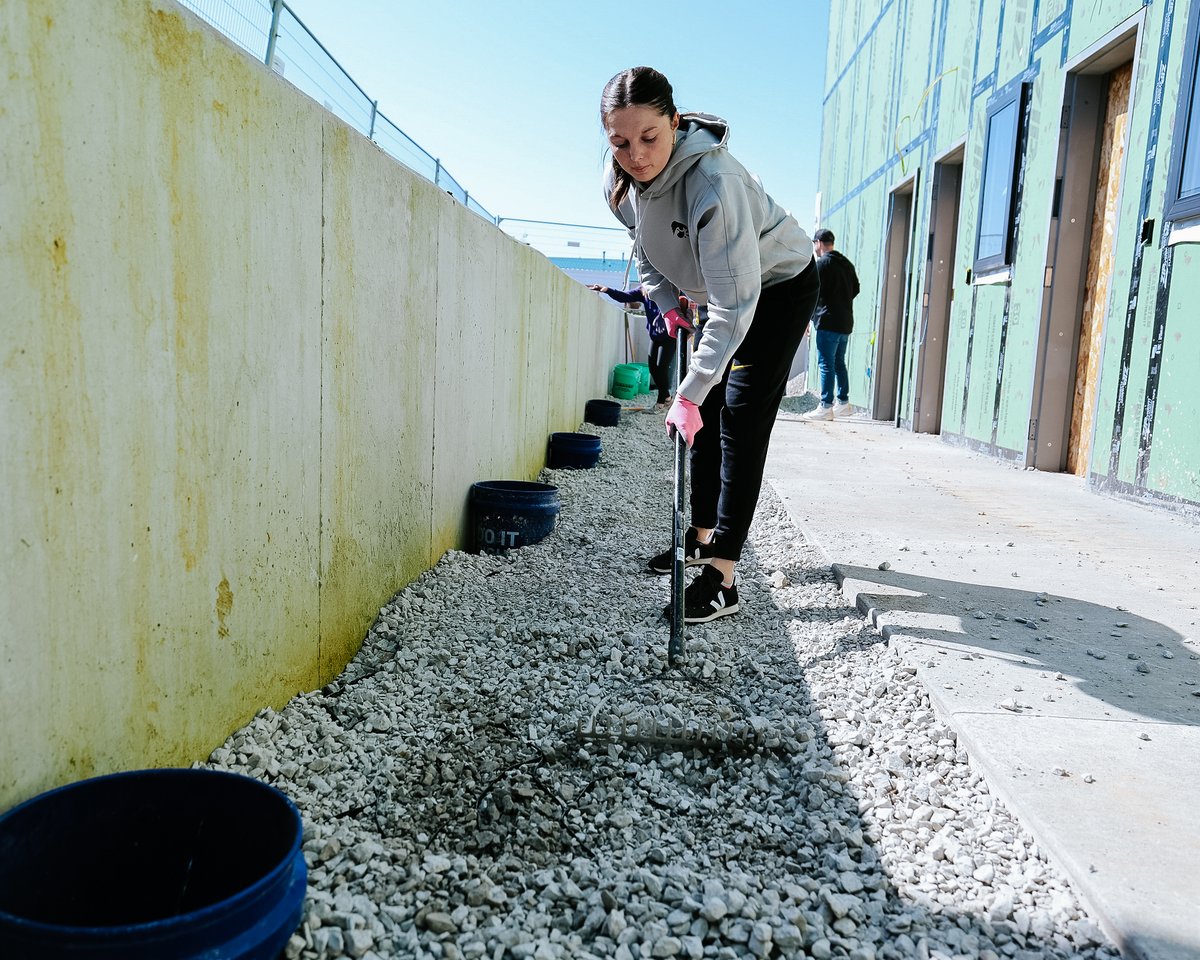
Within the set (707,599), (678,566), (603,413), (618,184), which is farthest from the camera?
(603,413)

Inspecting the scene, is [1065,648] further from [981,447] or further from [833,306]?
[833,306]

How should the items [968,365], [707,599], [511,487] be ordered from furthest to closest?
[968,365] < [511,487] < [707,599]

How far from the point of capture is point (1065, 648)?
266cm

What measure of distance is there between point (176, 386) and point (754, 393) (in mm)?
1827

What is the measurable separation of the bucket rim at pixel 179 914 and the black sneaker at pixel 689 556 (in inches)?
71.2

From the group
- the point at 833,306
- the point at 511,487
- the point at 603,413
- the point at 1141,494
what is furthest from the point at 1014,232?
the point at 511,487

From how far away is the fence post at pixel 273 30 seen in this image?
3.55 m

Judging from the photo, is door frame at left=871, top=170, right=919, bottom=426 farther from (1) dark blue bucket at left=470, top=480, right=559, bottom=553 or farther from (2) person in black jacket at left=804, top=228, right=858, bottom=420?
(1) dark blue bucket at left=470, top=480, right=559, bottom=553

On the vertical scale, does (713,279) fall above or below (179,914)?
above

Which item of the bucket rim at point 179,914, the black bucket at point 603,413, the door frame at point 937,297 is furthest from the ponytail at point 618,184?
the door frame at point 937,297

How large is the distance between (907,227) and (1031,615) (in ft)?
29.4

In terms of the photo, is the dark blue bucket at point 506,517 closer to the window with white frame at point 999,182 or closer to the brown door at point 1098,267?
the brown door at point 1098,267

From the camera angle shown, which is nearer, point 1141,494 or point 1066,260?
point 1141,494

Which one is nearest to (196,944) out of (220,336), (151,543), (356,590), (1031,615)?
(151,543)
